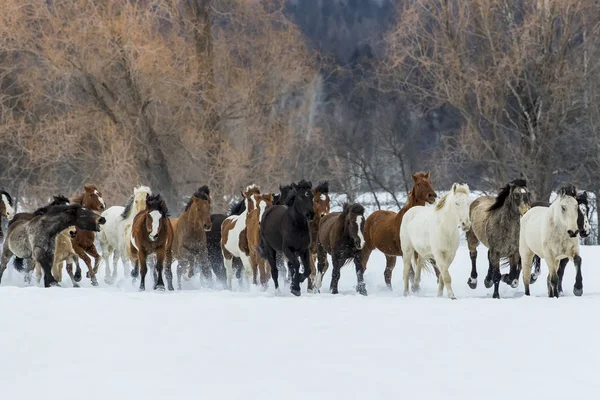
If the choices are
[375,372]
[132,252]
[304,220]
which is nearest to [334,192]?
[132,252]

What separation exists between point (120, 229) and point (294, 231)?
5001 millimetres

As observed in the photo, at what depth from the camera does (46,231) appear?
606 inches

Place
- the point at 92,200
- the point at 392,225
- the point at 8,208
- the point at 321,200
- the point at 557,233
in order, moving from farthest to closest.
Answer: the point at 92,200 < the point at 8,208 < the point at 321,200 < the point at 392,225 < the point at 557,233

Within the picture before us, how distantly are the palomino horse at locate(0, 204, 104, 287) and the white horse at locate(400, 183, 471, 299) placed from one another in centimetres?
504

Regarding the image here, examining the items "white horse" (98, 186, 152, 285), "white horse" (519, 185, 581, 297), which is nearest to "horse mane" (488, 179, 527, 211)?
"white horse" (519, 185, 581, 297)

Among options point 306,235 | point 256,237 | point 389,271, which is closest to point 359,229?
point 306,235

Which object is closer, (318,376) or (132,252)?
(318,376)

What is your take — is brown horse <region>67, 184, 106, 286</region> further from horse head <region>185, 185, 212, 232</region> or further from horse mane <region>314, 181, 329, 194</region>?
horse mane <region>314, 181, 329, 194</region>

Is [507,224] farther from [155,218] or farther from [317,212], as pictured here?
[155,218]

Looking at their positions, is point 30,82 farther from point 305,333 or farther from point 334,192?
point 305,333

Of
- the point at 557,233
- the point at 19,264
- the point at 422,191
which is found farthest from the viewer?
the point at 19,264

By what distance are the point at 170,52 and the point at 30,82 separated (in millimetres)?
3909

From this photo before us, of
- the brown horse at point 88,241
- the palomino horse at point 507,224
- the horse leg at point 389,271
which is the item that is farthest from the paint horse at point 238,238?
the palomino horse at point 507,224

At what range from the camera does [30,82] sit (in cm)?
2623
